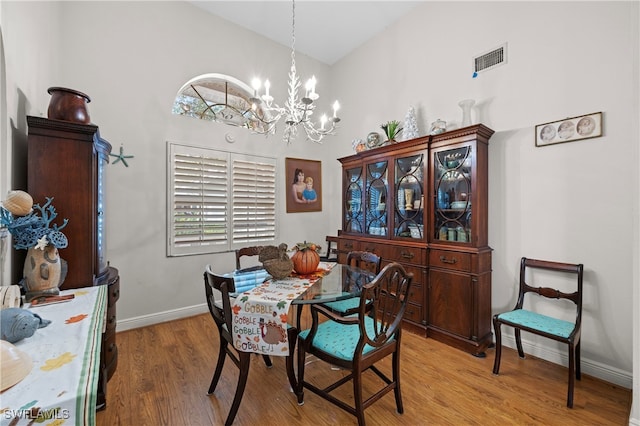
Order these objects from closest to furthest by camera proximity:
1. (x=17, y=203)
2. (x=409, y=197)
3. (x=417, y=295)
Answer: (x=17, y=203) < (x=417, y=295) < (x=409, y=197)

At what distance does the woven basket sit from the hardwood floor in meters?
0.85

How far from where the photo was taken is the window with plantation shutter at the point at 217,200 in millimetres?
3223

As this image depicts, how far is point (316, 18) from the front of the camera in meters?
3.54

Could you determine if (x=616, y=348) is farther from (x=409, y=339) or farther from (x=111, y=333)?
(x=111, y=333)

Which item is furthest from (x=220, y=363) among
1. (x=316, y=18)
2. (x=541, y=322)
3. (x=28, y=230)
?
(x=316, y=18)

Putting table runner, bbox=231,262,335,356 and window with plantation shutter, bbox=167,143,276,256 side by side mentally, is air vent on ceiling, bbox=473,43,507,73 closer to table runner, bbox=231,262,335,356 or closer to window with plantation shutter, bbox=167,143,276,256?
window with plantation shutter, bbox=167,143,276,256

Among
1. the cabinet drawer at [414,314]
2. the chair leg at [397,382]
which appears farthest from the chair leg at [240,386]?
the cabinet drawer at [414,314]

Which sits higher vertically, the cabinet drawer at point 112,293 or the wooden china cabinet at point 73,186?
the wooden china cabinet at point 73,186

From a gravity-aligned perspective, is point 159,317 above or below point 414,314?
below

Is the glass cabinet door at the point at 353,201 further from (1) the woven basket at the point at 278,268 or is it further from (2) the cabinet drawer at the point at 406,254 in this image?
(1) the woven basket at the point at 278,268

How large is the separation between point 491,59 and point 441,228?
5.77 feet

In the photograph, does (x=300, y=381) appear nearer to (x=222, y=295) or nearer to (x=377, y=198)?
(x=222, y=295)

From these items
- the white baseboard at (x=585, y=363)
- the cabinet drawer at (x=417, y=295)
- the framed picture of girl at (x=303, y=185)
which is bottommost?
the white baseboard at (x=585, y=363)

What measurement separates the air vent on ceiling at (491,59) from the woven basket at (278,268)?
2765 mm
